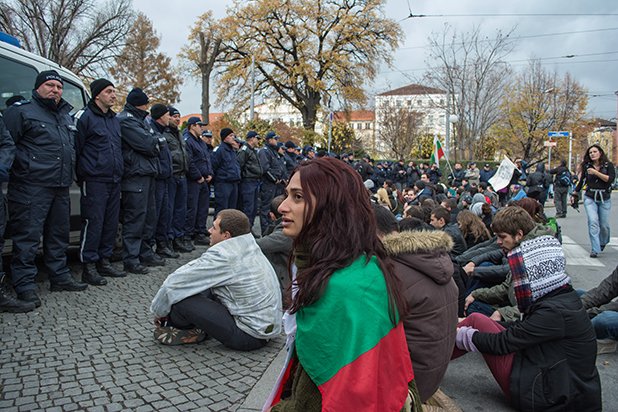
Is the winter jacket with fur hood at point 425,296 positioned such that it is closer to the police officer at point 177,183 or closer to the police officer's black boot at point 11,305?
the police officer's black boot at point 11,305

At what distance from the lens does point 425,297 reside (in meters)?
2.11

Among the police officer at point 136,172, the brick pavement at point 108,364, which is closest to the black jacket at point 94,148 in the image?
the police officer at point 136,172

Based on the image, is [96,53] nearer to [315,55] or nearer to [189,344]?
[315,55]

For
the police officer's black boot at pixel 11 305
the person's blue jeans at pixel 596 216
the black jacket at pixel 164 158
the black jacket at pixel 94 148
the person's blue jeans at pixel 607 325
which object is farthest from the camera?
the person's blue jeans at pixel 596 216

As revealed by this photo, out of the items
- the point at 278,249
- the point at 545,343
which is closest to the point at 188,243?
the point at 278,249

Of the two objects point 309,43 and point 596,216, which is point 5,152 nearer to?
point 596,216

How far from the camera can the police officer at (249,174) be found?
30.1ft

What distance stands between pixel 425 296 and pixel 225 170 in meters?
6.99

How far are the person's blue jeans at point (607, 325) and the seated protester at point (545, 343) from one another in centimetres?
145

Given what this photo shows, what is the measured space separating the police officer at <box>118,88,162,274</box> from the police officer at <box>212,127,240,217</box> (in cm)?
233

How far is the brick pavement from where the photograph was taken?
10.1 feet

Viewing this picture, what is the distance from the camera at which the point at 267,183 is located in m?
9.96

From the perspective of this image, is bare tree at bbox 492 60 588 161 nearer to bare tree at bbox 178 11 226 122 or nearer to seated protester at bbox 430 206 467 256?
bare tree at bbox 178 11 226 122

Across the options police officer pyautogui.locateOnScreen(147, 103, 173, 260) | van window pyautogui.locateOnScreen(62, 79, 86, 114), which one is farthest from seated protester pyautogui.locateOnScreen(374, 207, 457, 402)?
van window pyautogui.locateOnScreen(62, 79, 86, 114)
